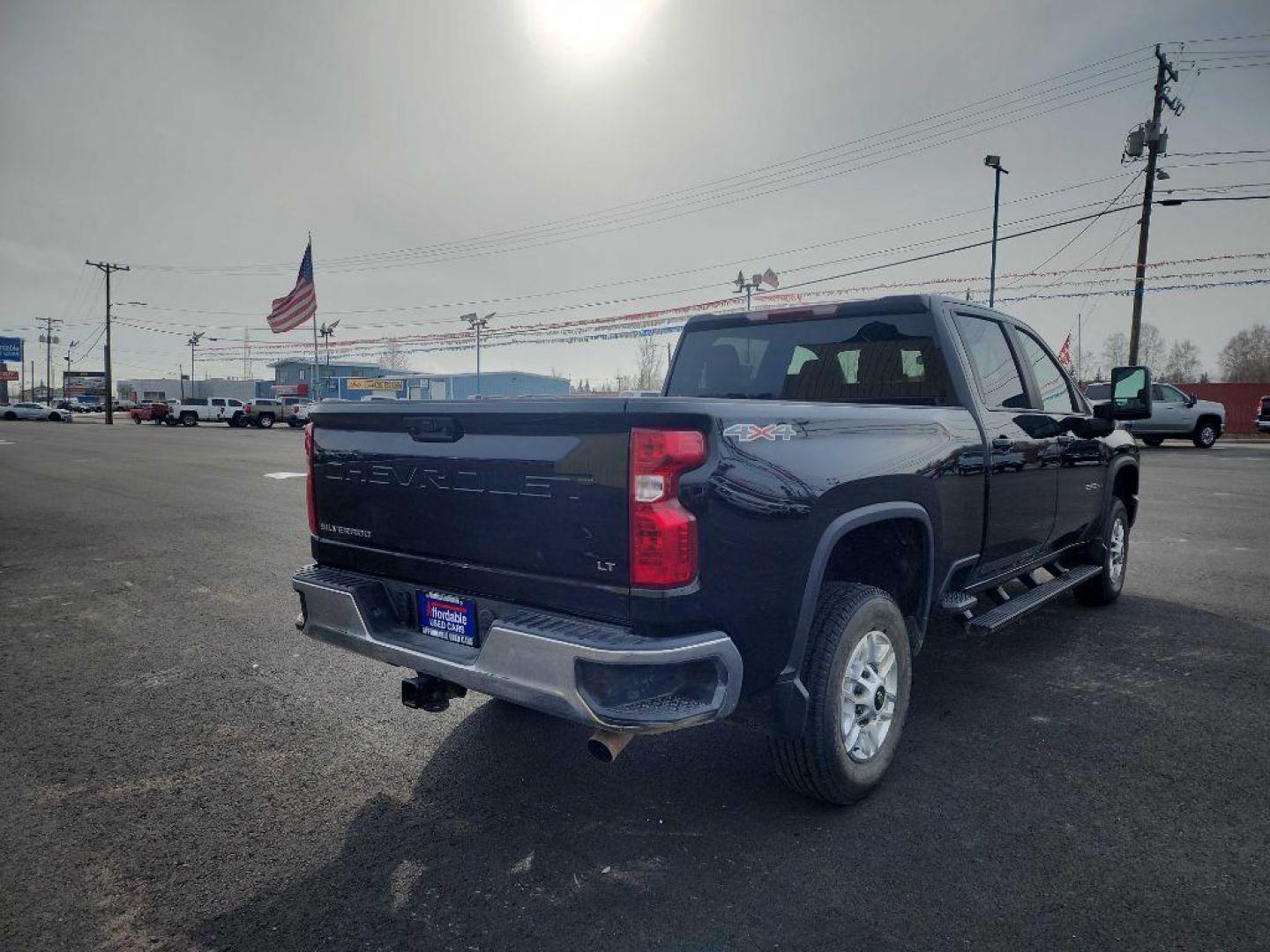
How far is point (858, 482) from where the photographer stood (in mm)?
2877

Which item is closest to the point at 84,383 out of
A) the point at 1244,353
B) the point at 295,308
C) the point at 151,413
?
the point at 151,413

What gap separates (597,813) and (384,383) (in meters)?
72.9

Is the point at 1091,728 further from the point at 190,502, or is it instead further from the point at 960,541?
the point at 190,502

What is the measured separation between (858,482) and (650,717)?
1185mm

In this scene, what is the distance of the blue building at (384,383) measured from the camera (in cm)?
7794

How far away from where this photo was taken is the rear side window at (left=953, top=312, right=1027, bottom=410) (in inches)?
157

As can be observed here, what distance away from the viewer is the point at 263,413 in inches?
1763

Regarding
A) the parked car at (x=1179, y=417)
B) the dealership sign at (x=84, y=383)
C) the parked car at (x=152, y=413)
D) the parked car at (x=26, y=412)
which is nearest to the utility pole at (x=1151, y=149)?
the parked car at (x=1179, y=417)

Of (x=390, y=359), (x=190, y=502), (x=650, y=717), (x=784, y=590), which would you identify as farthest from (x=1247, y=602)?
(x=390, y=359)

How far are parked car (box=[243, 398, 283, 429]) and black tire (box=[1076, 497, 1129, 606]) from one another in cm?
4594

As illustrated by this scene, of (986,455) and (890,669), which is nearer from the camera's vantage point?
(890,669)

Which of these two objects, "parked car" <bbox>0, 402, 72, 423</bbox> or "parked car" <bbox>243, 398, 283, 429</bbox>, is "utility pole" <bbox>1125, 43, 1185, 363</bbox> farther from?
"parked car" <bbox>0, 402, 72, 423</bbox>

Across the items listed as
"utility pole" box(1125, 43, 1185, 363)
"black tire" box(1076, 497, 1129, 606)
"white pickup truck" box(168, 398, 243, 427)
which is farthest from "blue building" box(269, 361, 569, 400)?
"black tire" box(1076, 497, 1129, 606)

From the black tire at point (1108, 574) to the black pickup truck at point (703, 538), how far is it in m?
1.94
